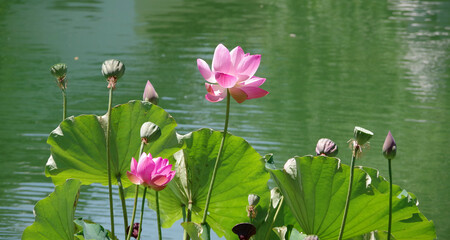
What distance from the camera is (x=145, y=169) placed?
0.83 m

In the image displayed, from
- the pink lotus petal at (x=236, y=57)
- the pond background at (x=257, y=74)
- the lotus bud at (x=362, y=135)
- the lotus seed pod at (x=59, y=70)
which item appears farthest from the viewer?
the pond background at (x=257, y=74)

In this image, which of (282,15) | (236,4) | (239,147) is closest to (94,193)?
(239,147)

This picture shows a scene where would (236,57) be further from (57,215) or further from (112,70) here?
(57,215)

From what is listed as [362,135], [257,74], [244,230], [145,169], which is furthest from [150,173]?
[257,74]

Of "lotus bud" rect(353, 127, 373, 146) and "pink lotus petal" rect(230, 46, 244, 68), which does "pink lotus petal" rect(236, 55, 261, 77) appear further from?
"lotus bud" rect(353, 127, 373, 146)

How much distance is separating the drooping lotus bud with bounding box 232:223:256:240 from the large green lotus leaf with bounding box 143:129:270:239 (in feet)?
0.55

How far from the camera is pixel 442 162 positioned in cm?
277

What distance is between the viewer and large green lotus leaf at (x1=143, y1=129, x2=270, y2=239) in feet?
3.36

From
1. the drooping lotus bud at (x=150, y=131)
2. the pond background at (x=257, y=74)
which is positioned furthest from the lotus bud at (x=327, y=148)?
the pond background at (x=257, y=74)

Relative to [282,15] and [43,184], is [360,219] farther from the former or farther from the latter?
[282,15]

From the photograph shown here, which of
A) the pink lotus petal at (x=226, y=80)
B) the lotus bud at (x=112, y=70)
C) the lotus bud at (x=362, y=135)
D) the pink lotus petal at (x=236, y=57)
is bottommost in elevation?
the lotus bud at (x=362, y=135)

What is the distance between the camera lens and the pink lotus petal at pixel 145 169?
833mm

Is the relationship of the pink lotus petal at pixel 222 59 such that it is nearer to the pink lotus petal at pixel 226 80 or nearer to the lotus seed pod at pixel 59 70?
the pink lotus petal at pixel 226 80

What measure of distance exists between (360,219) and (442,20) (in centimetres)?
709
